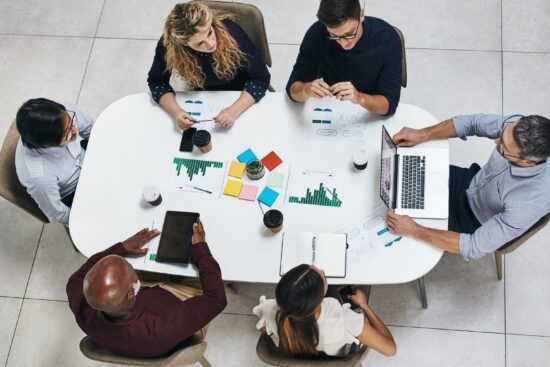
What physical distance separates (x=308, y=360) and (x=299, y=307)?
0.92ft

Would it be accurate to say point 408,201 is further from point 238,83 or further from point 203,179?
point 238,83

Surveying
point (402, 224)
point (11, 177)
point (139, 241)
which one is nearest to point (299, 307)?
point (402, 224)

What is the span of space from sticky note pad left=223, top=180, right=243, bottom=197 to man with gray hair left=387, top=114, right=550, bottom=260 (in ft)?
2.06

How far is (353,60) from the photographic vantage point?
87.1 inches

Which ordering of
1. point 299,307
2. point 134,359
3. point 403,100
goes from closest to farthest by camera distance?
1. point 299,307
2. point 134,359
3. point 403,100

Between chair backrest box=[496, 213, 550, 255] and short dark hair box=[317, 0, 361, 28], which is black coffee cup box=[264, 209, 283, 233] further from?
chair backrest box=[496, 213, 550, 255]

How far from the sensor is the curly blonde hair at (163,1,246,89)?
2.12 m

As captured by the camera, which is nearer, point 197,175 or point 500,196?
point 500,196

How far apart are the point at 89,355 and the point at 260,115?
1210 millimetres

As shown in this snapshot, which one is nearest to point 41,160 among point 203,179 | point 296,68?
point 203,179

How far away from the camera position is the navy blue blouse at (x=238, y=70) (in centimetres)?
234

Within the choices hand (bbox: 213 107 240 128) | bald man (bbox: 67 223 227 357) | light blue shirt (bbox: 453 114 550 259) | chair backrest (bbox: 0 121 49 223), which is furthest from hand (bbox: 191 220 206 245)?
light blue shirt (bbox: 453 114 550 259)

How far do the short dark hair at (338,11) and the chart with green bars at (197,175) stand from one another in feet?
2.45

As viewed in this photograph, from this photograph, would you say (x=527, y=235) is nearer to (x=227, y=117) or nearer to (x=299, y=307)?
(x=299, y=307)
